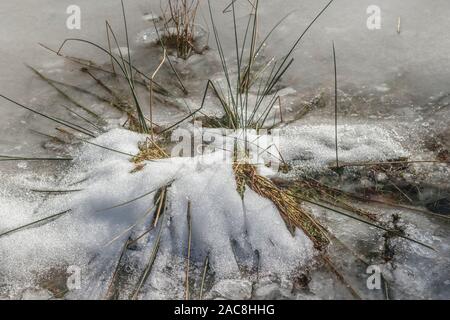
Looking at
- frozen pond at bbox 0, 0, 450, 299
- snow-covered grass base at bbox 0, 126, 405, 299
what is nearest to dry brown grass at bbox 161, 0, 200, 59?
frozen pond at bbox 0, 0, 450, 299

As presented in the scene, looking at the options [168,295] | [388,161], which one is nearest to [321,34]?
[388,161]

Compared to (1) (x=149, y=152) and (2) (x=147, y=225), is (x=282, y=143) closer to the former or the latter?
(1) (x=149, y=152)

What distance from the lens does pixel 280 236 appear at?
5.09ft

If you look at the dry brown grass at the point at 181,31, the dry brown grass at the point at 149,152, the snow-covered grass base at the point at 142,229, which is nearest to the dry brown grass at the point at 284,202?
the snow-covered grass base at the point at 142,229

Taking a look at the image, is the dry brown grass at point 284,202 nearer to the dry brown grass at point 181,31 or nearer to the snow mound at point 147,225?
the snow mound at point 147,225

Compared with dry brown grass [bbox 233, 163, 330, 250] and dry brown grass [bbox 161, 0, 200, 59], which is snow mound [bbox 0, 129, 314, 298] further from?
→ dry brown grass [bbox 161, 0, 200, 59]

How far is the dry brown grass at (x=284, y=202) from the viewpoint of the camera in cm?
156

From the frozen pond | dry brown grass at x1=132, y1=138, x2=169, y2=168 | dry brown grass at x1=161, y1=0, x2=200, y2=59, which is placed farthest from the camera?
dry brown grass at x1=161, y1=0, x2=200, y2=59

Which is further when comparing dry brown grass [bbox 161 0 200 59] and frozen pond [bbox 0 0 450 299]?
dry brown grass [bbox 161 0 200 59]

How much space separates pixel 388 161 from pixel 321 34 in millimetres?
953

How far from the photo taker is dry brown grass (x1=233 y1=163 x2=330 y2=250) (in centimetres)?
156

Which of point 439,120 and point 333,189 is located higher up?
point 439,120

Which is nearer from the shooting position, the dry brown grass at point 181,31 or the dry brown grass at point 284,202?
the dry brown grass at point 284,202
